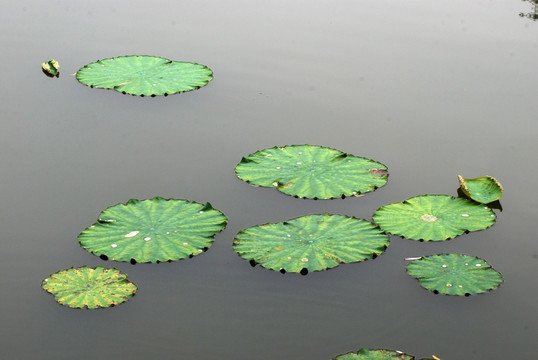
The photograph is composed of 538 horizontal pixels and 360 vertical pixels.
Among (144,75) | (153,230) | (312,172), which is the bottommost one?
(153,230)

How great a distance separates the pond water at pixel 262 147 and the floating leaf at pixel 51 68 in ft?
Answer: 0.42

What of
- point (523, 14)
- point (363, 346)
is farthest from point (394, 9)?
point (363, 346)

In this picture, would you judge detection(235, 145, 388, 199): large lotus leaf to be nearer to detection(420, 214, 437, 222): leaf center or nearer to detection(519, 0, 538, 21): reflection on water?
detection(420, 214, 437, 222): leaf center

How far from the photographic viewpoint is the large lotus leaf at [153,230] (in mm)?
4586

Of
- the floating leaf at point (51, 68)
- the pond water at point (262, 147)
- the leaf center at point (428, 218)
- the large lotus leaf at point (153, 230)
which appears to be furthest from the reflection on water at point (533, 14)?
the large lotus leaf at point (153, 230)

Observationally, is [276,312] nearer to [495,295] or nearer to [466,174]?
[495,295]

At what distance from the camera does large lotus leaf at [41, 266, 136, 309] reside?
4.14 m

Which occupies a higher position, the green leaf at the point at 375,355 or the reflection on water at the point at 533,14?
the reflection on water at the point at 533,14

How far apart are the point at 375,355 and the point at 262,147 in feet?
7.78

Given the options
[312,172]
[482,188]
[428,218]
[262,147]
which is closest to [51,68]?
[262,147]

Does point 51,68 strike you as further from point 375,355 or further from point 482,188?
point 375,355

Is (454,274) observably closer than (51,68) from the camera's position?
Yes

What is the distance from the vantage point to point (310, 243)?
4715 mm

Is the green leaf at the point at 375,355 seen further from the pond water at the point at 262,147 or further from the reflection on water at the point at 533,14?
the reflection on water at the point at 533,14
